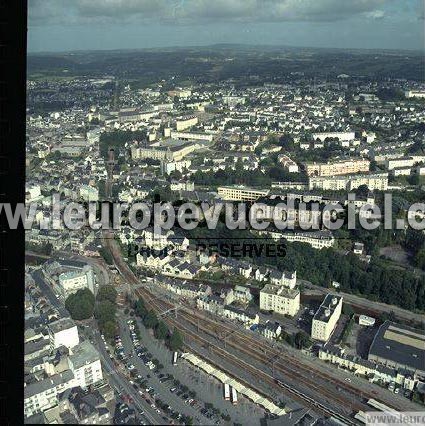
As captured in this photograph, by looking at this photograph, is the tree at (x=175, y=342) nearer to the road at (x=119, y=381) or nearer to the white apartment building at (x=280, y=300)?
the road at (x=119, y=381)

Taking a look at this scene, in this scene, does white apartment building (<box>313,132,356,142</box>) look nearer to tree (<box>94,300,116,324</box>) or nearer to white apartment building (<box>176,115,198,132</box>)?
white apartment building (<box>176,115,198,132</box>)

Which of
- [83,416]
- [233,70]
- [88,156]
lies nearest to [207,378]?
[83,416]

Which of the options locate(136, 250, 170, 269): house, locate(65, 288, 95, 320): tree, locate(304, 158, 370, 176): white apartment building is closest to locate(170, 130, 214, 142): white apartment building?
locate(304, 158, 370, 176): white apartment building

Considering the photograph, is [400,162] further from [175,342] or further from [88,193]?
[175,342]

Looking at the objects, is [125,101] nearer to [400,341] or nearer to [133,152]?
[133,152]

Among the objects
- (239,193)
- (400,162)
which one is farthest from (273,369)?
(400,162)
